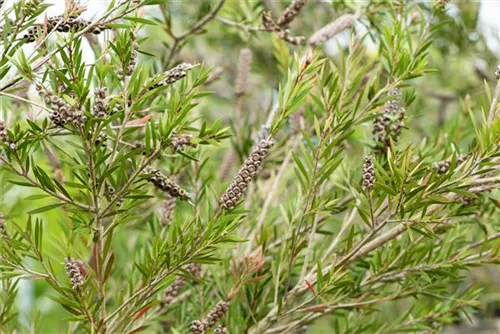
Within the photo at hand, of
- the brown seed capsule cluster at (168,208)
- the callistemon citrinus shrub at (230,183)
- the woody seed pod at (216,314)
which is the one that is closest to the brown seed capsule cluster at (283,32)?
the callistemon citrinus shrub at (230,183)

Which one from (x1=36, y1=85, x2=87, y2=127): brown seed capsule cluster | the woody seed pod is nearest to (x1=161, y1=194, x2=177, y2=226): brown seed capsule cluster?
the woody seed pod

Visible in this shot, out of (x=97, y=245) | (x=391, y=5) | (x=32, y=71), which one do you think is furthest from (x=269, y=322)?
(x=391, y=5)

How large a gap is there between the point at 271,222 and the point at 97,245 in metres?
0.32

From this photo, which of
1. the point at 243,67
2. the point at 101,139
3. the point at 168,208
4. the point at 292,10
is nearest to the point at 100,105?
the point at 101,139

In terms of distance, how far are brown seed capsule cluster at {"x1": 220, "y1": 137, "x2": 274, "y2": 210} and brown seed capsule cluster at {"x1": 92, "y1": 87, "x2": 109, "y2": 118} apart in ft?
0.36

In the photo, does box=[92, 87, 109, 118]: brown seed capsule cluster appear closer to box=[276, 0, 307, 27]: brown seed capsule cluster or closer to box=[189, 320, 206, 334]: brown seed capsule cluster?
box=[189, 320, 206, 334]: brown seed capsule cluster

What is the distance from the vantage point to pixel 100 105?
19.2 inches

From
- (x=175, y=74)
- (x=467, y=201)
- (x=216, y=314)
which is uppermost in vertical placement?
(x=175, y=74)

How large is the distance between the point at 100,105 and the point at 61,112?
0.10 ft

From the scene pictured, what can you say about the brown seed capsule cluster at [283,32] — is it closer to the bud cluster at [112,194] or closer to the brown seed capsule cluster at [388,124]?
the brown seed capsule cluster at [388,124]

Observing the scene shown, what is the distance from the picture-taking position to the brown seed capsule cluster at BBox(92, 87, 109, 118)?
488 millimetres

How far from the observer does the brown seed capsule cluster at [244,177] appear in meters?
0.52

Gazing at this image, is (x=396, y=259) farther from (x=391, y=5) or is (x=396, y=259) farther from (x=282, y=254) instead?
(x=391, y=5)

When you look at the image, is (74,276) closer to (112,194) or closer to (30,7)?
(112,194)
